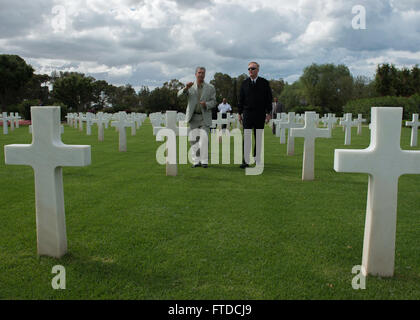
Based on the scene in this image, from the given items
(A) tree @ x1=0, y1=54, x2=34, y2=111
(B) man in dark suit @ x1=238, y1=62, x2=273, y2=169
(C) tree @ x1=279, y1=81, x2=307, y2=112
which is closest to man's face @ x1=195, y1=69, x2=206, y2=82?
(B) man in dark suit @ x1=238, y1=62, x2=273, y2=169

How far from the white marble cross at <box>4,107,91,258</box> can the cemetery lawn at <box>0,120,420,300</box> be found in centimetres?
25

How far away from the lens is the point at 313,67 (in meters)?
69.5

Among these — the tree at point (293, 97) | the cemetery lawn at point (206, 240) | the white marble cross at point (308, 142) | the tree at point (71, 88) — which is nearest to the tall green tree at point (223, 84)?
the tree at point (293, 97)

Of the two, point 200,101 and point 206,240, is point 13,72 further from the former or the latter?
point 206,240

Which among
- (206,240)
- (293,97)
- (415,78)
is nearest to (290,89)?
(293,97)

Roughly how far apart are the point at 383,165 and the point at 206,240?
1.91 metres

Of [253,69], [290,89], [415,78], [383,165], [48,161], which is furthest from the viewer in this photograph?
[290,89]

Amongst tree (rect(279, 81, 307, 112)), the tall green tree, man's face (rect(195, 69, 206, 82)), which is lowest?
man's face (rect(195, 69, 206, 82))

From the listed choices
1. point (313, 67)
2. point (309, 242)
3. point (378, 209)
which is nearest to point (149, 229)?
point (309, 242)

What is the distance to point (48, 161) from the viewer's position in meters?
3.41

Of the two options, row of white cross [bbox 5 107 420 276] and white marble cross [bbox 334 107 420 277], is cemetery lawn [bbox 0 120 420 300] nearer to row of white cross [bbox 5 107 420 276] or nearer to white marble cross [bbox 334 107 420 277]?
row of white cross [bbox 5 107 420 276]

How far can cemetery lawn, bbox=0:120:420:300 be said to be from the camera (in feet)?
9.94

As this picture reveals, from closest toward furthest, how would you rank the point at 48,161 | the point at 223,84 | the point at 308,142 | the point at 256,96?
the point at 48,161 → the point at 308,142 → the point at 256,96 → the point at 223,84

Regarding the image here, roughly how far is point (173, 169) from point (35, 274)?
4638 mm
